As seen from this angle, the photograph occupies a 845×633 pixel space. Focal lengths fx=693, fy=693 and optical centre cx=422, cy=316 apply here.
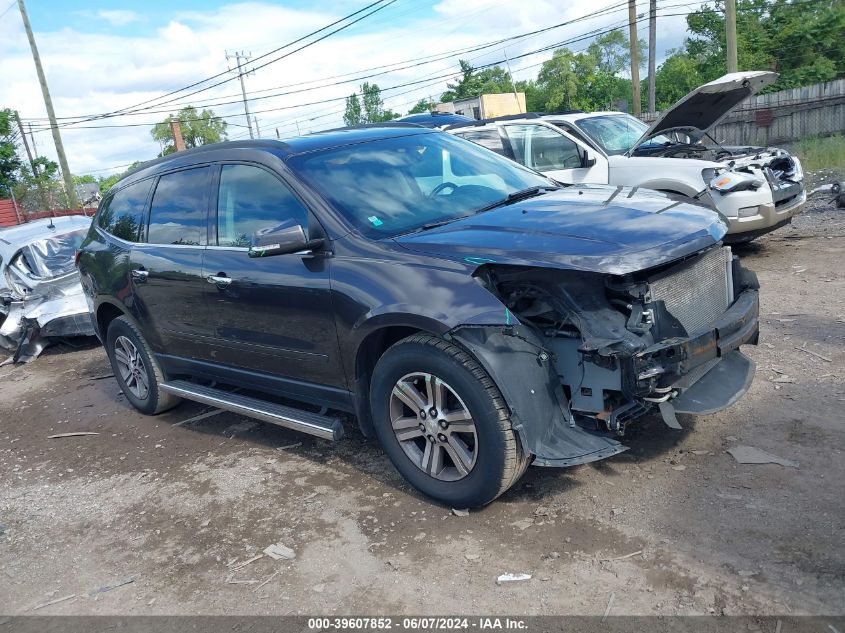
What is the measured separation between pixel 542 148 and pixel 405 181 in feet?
17.8

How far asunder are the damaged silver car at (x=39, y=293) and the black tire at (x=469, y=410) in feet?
21.7

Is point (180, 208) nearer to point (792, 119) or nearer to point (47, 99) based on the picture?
point (792, 119)

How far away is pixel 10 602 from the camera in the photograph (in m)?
3.51

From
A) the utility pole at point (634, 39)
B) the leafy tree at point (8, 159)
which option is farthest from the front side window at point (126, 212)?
the leafy tree at point (8, 159)

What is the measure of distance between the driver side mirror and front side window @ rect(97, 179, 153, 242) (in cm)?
214

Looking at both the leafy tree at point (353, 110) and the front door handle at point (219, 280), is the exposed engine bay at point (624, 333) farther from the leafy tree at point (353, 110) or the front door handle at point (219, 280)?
the leafy tree at point (353, 110)

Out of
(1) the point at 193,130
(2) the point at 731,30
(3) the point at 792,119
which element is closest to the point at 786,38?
(3) the point at 792,119

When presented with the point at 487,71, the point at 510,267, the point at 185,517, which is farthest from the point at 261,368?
the point at 487,71

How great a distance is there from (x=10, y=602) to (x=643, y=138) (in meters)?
7.63

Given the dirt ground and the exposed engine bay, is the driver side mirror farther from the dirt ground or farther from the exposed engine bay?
the dirt ground

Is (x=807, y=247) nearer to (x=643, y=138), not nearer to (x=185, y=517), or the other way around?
(x=643, y=138)

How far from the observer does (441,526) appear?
3514 millimetres

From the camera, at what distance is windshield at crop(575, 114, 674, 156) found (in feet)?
30.1

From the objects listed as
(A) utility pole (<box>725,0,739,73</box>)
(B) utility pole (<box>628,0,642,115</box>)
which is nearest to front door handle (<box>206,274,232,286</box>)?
(A) utility pole (<box>725,0,739,73</box>)
